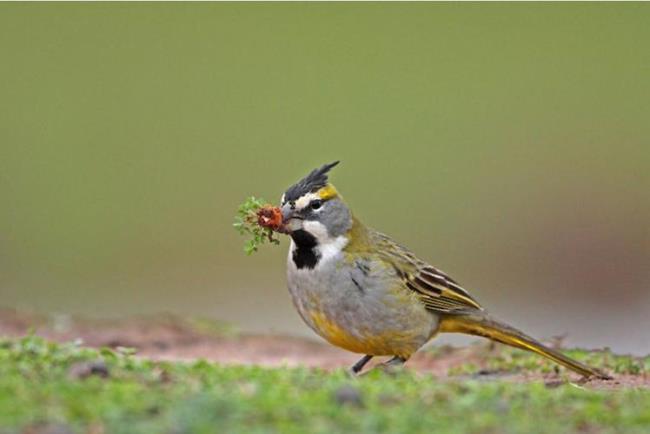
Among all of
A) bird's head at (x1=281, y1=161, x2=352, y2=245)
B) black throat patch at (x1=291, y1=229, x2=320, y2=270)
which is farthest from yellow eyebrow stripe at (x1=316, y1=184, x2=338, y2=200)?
black throat patch at (x1=291, y1=229, x2=320, y2=270)

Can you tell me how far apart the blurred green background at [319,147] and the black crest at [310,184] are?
15.5 ft

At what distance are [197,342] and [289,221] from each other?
333cm

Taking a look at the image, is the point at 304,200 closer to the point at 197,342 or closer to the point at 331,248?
the point at 331,248

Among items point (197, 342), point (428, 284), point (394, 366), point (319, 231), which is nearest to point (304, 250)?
point (319, 231)

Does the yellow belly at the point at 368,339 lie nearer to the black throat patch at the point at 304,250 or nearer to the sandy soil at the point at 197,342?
the black throat patch at the point at 304,250

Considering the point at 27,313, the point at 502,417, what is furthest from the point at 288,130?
the point at 502,417

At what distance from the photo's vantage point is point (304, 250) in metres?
10.9

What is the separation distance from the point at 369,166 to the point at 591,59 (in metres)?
6.74

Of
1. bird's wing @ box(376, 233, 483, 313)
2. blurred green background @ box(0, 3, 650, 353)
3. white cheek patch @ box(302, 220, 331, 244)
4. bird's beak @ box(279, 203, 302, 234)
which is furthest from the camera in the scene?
blurred green background @ box(0, 3, 650, 353)

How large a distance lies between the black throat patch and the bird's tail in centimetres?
116

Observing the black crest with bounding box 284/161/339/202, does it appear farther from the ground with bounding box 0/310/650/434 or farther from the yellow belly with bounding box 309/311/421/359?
the ground with bounding box 0/310/650/434

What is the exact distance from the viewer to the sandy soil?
509 inches

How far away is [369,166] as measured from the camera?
77.4 ft

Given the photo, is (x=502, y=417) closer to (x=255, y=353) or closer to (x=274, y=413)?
(x=274, y=413)
